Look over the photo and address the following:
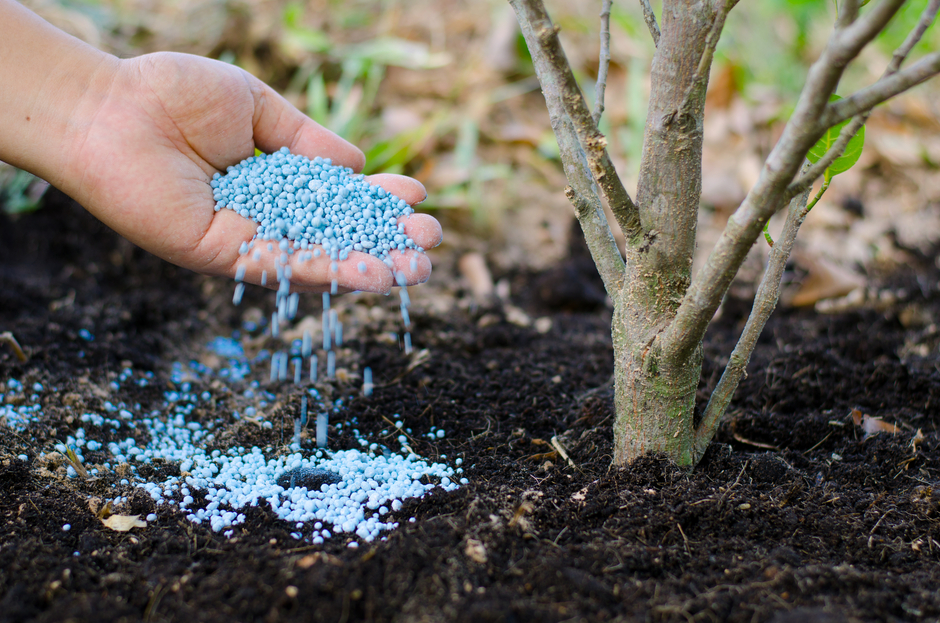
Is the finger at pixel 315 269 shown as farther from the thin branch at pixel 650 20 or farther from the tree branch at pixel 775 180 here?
the thin branch at pixel 650 20

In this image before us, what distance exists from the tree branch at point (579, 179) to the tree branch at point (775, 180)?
24 cm

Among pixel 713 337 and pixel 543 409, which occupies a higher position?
pixel 713 337

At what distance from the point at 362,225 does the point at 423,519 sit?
32.4 inches

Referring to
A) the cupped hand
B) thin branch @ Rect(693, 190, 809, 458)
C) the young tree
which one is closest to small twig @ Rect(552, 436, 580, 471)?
the young tree

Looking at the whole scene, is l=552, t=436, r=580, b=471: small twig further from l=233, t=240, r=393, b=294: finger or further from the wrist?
the wrist

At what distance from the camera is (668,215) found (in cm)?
140

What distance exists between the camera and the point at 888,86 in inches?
40.1

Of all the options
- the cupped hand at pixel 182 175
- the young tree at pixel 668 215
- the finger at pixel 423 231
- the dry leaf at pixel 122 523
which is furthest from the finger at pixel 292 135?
the dry leaf at pixel 122 523

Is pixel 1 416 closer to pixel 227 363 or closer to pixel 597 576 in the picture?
pixel 227 363

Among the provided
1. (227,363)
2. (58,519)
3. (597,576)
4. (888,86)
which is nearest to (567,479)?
(597,576)

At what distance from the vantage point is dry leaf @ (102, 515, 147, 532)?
4.58 ft

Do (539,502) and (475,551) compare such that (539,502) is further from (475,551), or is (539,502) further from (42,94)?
(42,94)

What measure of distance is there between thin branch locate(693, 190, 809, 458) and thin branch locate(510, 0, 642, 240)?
0.32 meters

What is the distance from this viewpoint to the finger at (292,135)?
195 centimetres
